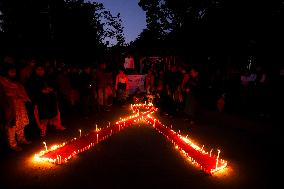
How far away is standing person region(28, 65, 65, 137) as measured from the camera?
9297 mm

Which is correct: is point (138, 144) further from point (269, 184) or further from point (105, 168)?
point (269, 184)

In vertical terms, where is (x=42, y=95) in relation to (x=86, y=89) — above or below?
above

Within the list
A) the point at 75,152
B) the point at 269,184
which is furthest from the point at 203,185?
the point at 75,152

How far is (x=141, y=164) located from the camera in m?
7.30

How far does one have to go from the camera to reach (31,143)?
8.73m

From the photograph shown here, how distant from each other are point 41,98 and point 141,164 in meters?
3.72

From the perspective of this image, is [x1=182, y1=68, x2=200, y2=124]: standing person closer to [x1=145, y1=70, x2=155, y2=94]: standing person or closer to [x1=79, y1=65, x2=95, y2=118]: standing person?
[x1=79, y1=65, x2=95, y2=118]: standing person

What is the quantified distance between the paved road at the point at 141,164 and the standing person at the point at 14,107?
388 mm

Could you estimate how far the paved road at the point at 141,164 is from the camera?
6168 mm

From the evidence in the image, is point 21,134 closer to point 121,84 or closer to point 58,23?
point 121,84

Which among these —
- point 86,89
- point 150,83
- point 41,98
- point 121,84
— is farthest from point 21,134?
point 150,83

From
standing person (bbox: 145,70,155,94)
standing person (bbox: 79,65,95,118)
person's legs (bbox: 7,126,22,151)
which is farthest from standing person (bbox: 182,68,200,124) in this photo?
person's legs (bbox: 7,126,22,151)

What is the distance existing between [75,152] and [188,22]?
2515cm

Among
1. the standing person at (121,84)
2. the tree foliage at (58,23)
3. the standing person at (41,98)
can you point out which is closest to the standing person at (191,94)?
the standing person at (121,84)
